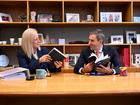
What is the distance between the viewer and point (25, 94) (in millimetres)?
1504

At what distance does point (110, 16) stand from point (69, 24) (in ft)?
2.26

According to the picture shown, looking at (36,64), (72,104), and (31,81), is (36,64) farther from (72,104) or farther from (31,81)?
(72,104)

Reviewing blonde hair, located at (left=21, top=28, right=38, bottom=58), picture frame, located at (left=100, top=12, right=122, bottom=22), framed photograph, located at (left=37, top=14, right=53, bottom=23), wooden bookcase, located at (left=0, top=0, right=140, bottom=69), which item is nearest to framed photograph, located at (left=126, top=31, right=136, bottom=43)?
wooden bookcase, located at (left=0, top=0, right=140, bottom=69)

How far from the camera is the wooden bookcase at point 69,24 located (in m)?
→ 3.92

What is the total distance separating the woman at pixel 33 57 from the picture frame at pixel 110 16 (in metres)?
1.52

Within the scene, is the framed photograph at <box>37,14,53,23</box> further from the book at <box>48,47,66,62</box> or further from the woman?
the book at <box>48,47,66,62</box>

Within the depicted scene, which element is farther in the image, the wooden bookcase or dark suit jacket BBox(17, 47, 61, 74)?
the wooden bookcase

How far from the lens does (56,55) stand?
7.71 feet

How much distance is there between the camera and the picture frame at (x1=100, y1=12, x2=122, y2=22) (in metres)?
3.96

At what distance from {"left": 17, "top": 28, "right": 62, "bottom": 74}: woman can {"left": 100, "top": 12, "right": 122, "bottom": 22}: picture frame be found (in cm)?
152

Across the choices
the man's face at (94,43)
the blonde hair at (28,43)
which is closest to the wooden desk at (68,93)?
the blonde hair at (28,43)

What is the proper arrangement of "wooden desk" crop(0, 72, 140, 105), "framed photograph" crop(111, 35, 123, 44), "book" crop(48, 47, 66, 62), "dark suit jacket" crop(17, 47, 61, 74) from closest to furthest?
"wooden desk" crop(0, 72, 140, 105) < "book" crop(48, 47, 66, 62) < "dark suit jacket" crop(17, 47, 61, 74) < "framed photograph" crop(111, 35, 123, 44)

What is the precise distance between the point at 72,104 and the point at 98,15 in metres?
2.29

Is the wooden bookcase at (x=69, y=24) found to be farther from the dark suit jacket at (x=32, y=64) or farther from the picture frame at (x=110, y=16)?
the dark suit jacket at (x=32, y=64)
